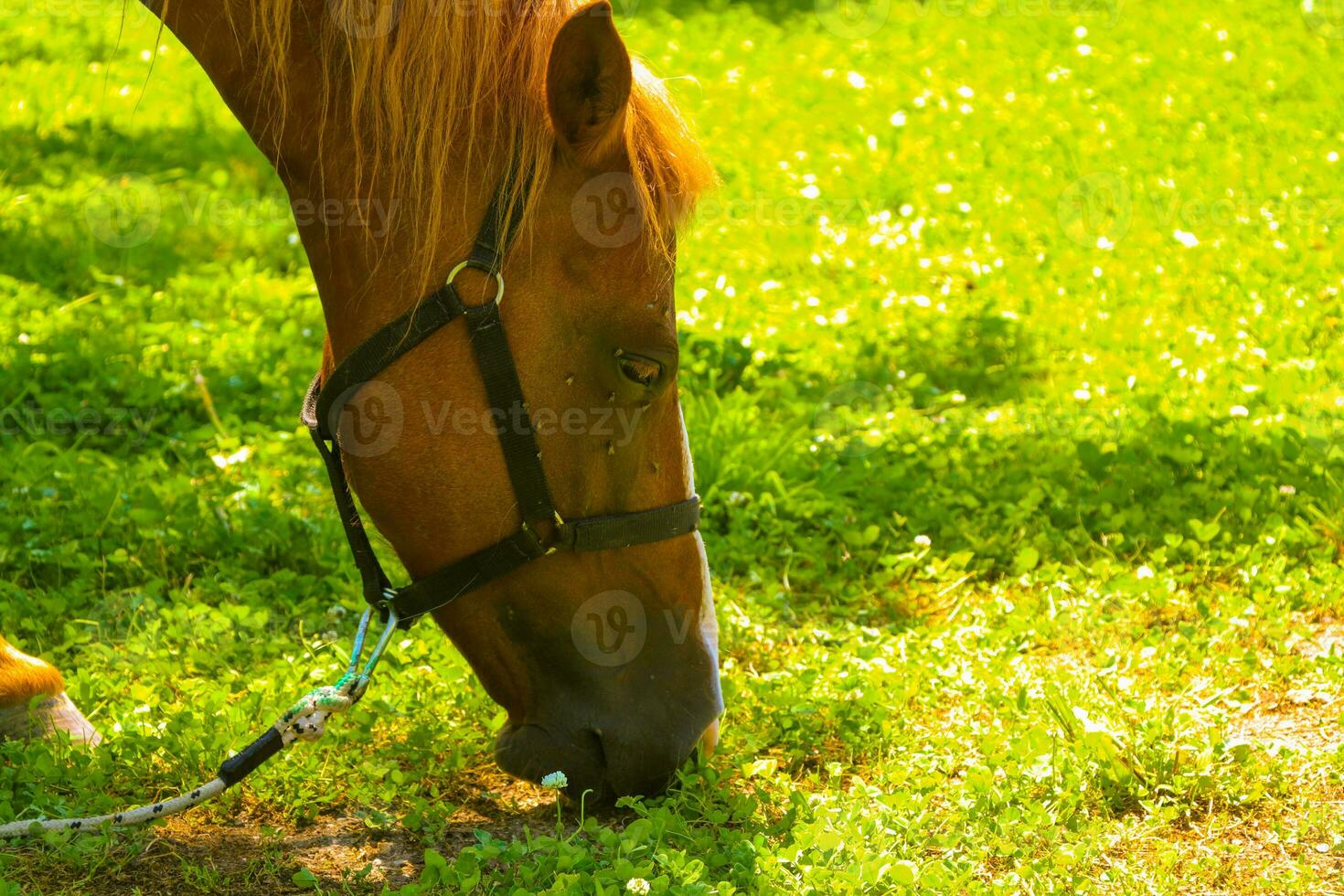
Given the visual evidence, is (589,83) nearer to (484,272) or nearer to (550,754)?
(484,272)

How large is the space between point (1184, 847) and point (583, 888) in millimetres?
1251

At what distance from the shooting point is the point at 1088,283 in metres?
6.38

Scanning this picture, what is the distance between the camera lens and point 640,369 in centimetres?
242

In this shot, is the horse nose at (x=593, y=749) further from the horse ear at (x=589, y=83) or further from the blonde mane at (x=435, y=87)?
the horse ear at (x=589, y=83)

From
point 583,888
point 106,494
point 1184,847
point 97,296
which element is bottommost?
point 1184,847

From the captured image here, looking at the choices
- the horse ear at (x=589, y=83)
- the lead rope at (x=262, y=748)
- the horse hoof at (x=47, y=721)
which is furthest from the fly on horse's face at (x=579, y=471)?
the horse hoof at (x=47, y=721)

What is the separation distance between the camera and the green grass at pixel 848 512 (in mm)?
2809

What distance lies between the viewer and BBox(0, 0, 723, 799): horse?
91.9 inches

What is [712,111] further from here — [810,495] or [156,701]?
[156,701]

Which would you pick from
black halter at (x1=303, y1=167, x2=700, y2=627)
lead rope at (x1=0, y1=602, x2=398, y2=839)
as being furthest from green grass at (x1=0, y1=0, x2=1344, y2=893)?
black halter at (x1=303, y1=167, x2=700, y2=627)

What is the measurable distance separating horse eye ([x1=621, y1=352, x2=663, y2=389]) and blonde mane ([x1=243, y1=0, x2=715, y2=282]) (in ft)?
0.70

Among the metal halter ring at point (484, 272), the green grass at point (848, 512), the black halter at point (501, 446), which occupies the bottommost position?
the green grass at point (848, 512)

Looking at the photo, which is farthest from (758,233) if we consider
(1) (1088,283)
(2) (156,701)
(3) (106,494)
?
(2) (156,701)

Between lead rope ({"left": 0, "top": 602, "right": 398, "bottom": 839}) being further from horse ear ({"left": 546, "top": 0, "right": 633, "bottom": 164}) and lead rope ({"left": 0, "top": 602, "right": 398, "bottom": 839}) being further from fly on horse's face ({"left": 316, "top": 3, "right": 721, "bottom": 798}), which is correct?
horse ear ({"left": 546, "top": 0, "right": 633, "bottom": 164})
